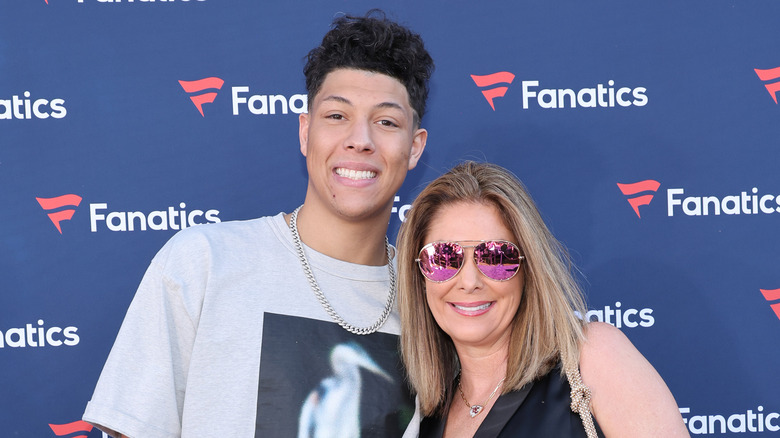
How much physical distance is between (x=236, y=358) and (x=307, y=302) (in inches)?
8.8

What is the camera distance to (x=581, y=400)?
1.66 meters

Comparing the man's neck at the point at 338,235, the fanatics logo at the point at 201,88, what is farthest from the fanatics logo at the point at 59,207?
the man's neck at the point at 338,235

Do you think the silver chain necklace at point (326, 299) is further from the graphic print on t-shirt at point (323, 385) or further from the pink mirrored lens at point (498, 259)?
the pink mirrored lens at point (498, 259)

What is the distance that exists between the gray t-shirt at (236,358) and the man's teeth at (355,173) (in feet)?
0.89

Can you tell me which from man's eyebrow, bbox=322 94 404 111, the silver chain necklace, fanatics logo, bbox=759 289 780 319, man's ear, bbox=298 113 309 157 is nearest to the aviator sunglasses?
the silver chain necklace

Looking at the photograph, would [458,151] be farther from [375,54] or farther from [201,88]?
[201,88]

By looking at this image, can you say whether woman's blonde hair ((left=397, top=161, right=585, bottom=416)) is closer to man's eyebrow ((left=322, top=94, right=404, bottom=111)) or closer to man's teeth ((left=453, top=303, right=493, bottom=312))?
man's teeth ((left=453, top=303, right=493, bottom=312))

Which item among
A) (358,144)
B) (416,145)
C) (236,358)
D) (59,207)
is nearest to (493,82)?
(416,145)

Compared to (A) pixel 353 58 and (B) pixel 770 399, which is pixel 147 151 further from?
(B) pixel 770 399

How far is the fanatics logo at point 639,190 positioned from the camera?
102 inches

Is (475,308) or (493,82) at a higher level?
(493,82)

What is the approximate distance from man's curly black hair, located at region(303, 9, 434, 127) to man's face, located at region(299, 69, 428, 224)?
0.08ft

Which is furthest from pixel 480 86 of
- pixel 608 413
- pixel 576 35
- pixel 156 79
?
pixel 608 413

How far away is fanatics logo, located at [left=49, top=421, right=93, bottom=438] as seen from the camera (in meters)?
2.42
